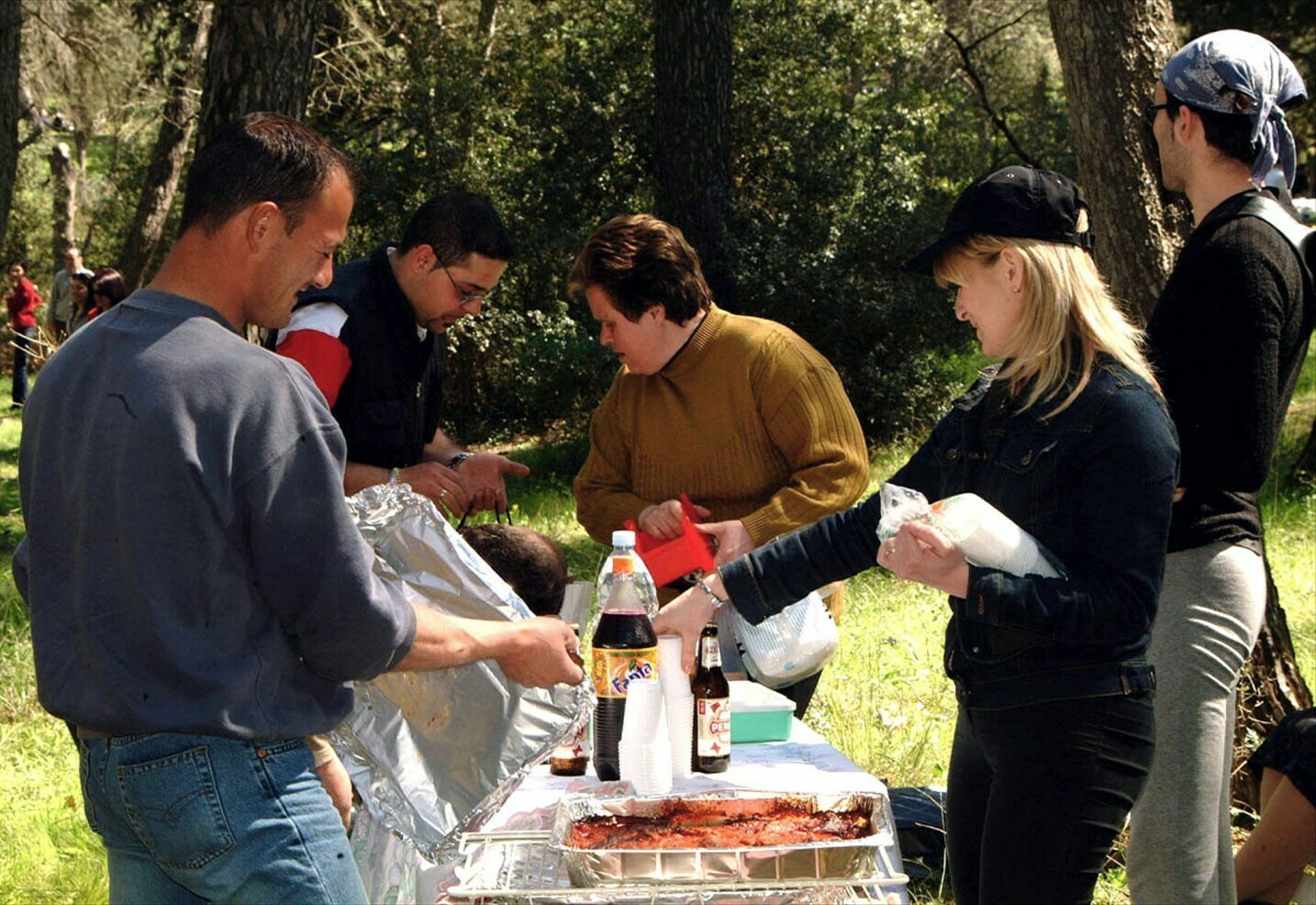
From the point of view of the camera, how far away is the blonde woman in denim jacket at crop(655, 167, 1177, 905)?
2301mm

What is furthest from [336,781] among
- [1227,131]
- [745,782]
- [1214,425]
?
[1227,131]

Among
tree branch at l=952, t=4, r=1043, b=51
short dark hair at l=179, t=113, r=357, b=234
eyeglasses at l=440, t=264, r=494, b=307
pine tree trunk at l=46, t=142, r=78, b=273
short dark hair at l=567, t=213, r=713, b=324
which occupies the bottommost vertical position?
pine tree trunk at l=46, t=142, r=78, b=273

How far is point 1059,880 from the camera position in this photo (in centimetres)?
235

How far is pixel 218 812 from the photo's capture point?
2006 millimetres

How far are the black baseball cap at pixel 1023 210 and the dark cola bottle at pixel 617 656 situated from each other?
86 cm

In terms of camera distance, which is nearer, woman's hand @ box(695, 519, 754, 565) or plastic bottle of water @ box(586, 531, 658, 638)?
plastic bottle of water @ box(586, 531, 658, 638)

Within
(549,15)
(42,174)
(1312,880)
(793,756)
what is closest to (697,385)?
(793,756)

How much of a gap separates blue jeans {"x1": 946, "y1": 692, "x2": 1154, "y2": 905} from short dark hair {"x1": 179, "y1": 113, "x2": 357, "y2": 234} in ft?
4.72

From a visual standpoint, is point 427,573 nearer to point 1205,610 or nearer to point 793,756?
point 793,756

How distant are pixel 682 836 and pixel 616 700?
40cm

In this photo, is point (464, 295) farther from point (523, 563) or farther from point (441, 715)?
point (441, 715)

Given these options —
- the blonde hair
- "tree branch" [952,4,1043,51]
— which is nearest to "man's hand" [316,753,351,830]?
the blonde hair

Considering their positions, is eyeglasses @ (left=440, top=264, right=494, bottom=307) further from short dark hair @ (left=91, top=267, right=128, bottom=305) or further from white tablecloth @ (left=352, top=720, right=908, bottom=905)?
short dark hair @ (left=91, top=267, right=128, bottom=305)

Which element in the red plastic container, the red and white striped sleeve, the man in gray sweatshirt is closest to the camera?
the man in gray sweatshirt
